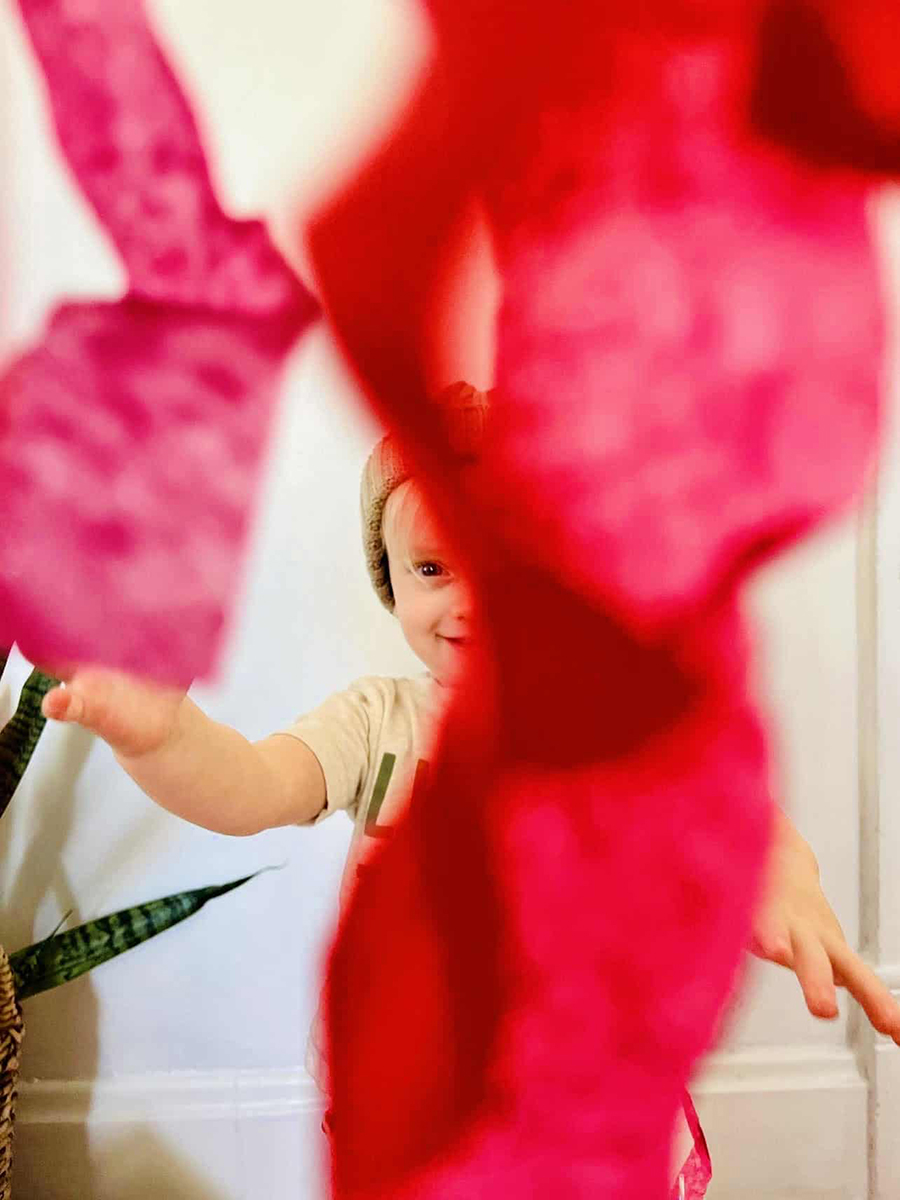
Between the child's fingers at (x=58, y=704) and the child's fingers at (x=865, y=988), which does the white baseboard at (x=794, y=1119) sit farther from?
the child's fingers at (x=58, y=704)

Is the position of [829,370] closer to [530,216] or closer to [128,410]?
[530,216]

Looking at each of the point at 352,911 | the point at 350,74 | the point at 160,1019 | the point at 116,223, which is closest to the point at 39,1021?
the point at 160,1019

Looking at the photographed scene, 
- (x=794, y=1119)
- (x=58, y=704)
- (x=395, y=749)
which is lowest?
(x=794, y=1119)

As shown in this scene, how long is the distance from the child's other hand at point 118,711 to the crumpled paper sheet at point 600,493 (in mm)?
156

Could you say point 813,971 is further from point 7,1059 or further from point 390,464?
point 7,1059

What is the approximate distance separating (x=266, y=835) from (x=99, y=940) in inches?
4.8

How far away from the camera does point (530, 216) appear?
0.48m

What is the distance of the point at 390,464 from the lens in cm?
49

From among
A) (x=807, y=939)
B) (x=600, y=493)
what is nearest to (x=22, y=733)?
(x=600, y=493)

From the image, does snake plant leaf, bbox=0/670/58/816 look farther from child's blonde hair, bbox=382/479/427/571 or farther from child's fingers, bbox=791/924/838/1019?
child's fingers, bbox=791/924/838/1019

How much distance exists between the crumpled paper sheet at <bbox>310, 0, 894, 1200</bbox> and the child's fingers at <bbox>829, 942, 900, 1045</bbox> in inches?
2.3

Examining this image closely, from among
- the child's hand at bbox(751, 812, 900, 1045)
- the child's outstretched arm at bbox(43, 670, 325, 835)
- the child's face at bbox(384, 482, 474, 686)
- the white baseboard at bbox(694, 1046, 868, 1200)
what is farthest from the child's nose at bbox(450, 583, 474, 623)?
the white baseboard at bbox(694, 1046, 868, 1200)

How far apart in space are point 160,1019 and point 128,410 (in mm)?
386

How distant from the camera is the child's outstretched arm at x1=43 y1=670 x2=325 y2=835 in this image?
0.43 meters
